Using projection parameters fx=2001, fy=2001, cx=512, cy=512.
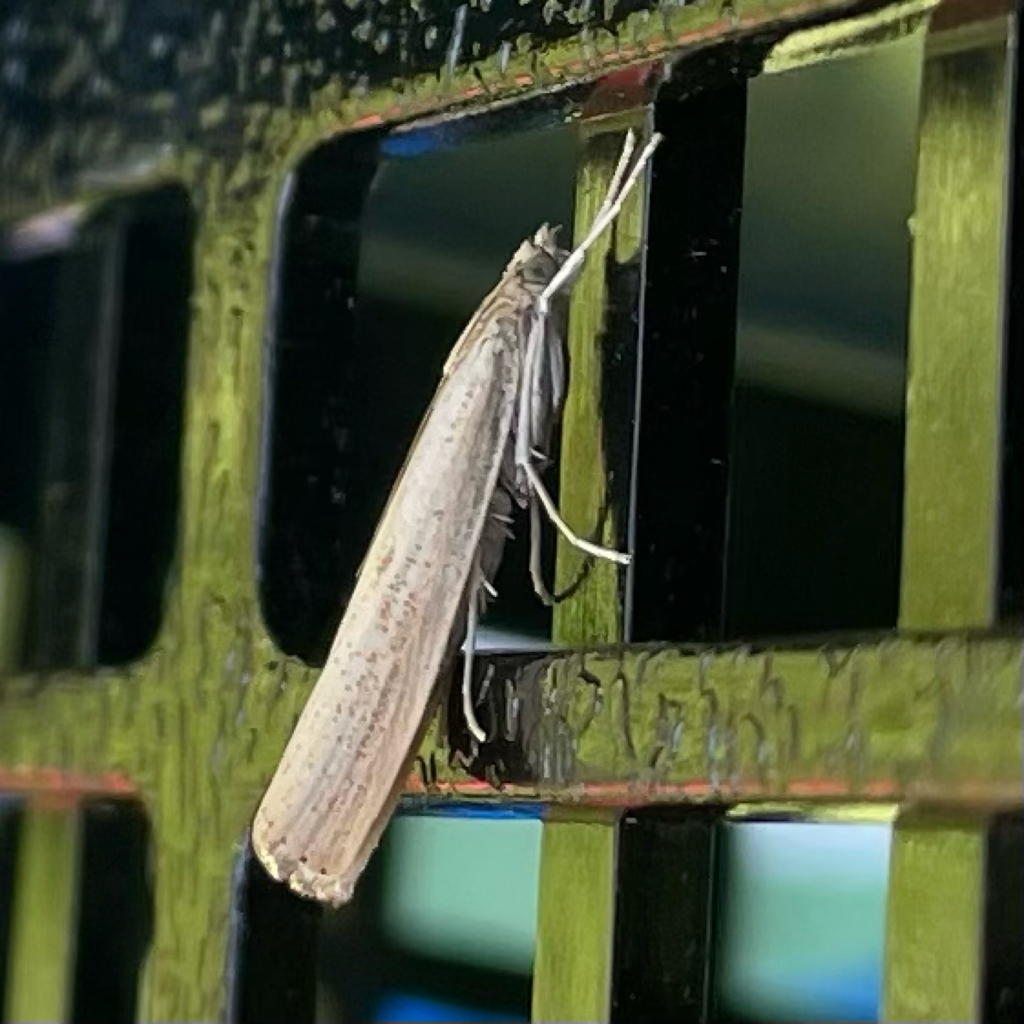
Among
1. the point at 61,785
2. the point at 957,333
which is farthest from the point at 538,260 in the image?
the point at 61,785

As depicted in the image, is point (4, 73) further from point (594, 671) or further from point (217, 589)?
point (594, 671)

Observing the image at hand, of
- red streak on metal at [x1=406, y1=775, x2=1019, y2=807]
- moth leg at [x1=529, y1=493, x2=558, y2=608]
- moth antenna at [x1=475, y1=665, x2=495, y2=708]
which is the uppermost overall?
moth leg at [x1=529, y1=493, x2=558, y2=608]

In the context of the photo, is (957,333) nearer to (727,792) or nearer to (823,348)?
(727,792)

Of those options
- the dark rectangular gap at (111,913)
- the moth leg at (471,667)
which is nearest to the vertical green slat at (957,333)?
the moth leg at (471,667)

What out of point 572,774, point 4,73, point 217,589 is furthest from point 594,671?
point 4,73

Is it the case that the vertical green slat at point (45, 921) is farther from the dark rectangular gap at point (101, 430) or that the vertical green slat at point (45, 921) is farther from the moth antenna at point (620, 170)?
the moth antenna at point (620, 170)

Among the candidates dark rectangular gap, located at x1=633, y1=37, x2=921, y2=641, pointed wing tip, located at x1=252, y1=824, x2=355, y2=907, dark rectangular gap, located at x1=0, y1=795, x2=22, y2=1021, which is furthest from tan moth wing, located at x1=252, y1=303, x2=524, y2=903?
dark rectangular gap, located at x1=0, y1=795, x2=22, y2=1021

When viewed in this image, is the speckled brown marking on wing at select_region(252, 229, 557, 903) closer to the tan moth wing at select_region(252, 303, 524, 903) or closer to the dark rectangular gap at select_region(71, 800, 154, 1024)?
the tan moth wing at select_region(252, 303, 524, 903)
